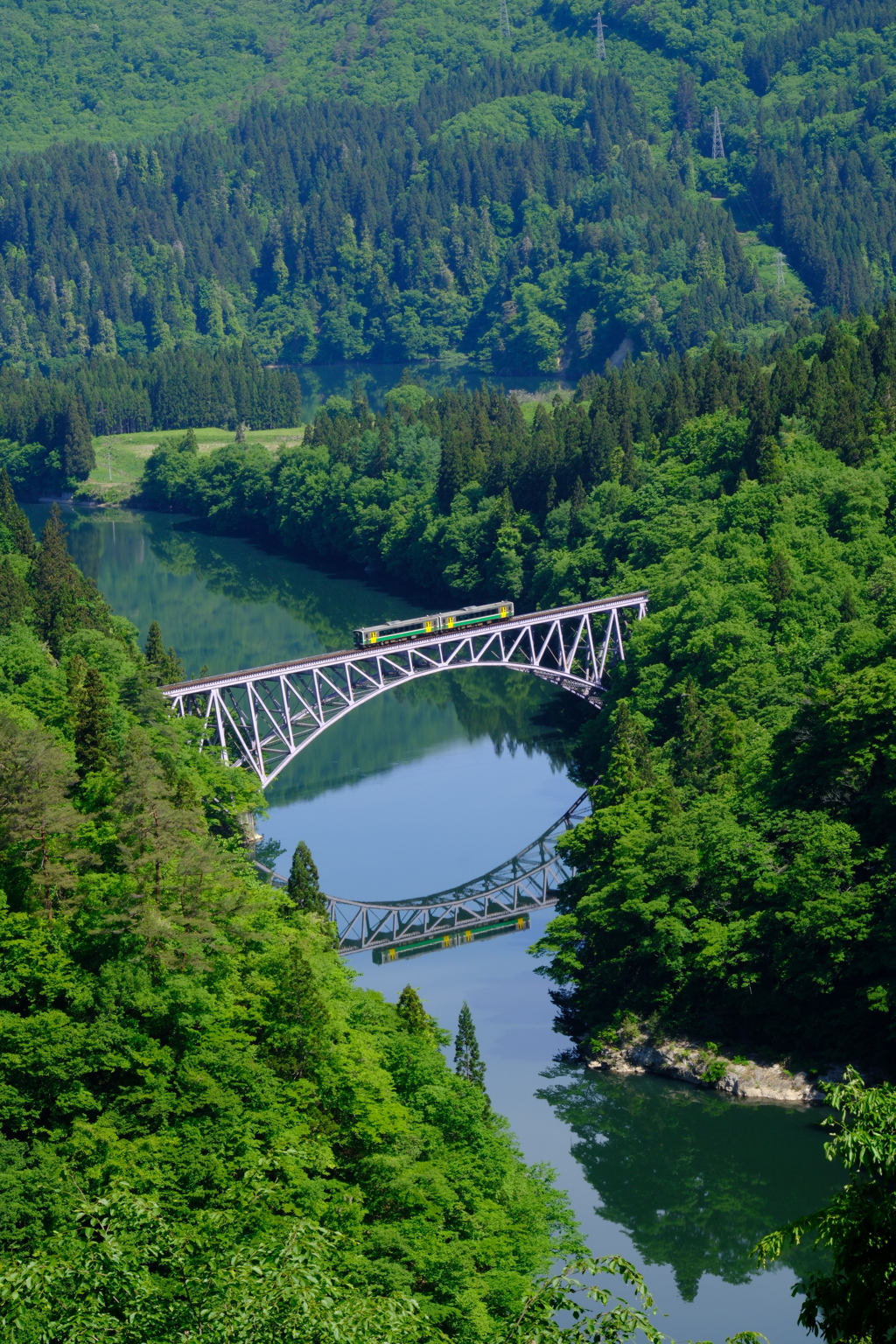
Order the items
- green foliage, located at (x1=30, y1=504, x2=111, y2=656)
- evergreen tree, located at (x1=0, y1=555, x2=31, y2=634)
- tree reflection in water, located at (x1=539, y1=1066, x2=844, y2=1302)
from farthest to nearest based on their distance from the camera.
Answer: green foliage, located at (x1=30, y1=504, x2=111, y2=656) < evergreen tree, located at (x1=0, y1=555, x2=31, y2=634) < tree reflection in water, located at (x1=539, y1=1066, x2=844, y2=1302)

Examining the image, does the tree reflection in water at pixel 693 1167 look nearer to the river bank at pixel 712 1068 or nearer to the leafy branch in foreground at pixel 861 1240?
the river bank at pixel 712 1068

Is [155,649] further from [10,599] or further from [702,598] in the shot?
[702,598]

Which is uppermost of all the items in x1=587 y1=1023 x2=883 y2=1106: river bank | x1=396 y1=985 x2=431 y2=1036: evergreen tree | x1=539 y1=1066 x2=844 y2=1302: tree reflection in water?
x1=396 y1=985 x2=431 y2=1036: evergreen tree

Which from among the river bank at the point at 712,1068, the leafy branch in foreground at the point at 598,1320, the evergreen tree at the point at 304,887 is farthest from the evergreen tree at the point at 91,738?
the leafy branch in foreground at the point at 598,1320

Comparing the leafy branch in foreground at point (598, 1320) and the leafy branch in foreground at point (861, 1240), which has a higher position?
the leafy branch in foreground at point (861, 1240)

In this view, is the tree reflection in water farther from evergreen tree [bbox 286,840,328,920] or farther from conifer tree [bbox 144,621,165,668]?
conifer tree [bbox 144,621,165,668]

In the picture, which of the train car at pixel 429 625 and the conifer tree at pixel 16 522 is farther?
the conifer tree at pixel 16 522

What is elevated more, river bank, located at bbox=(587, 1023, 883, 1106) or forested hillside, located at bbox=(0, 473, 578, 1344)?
forested hillside, located at bbox=(0, 473, 578, 1344)

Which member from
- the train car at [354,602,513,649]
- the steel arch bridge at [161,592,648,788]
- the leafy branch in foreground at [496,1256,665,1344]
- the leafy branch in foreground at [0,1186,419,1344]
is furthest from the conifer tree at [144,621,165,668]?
the leafy branch in foreground at [496,1256,665,1344]
